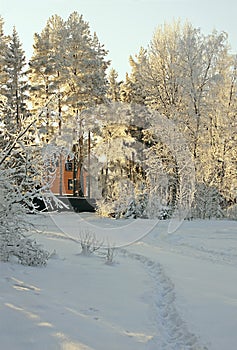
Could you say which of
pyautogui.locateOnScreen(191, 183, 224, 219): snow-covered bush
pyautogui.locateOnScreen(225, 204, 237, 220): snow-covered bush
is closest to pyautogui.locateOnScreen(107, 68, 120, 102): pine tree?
pyautogui.locateOnScreen(191, 183, 224, 219): snow-covered bush

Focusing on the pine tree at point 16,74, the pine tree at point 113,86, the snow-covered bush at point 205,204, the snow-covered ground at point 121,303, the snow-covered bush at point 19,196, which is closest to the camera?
the snow-covered ground at point 121,303

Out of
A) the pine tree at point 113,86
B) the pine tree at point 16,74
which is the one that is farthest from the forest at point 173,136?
the pine tree at point 113,86

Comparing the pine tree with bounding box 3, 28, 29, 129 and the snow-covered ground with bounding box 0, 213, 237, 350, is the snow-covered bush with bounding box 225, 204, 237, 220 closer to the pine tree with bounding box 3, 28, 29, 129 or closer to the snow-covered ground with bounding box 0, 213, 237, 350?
the snow-covered ground with bounding box 0, 213, 237, 350

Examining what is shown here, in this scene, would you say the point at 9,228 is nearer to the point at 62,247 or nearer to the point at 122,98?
the point at 62,247

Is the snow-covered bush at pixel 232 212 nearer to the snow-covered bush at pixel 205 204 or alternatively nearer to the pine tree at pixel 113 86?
the snow-covered bush at pixel 205 204

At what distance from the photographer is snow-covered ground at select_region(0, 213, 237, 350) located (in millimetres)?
3225

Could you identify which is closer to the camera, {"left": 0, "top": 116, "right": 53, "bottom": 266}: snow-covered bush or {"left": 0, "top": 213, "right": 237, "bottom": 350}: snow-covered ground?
{"left": 0, "top": 213, "right": 237, "bottom": 350}: snow-covered ground

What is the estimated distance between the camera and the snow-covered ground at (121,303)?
127 inches

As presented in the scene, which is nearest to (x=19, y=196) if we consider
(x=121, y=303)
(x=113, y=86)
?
(x=121, y=303)

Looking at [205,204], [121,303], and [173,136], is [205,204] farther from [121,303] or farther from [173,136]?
[121,303]

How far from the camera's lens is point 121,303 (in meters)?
4.36

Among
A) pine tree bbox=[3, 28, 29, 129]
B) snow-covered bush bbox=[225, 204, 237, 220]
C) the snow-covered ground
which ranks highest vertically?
pine tree bbox=[3, 28, 29, 129]

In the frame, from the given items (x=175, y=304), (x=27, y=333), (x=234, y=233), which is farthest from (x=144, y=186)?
(x=27, y=333)

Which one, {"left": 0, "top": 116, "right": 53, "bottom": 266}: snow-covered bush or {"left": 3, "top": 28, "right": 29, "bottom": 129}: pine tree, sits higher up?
{"left": 3, "top": 28, "right": 29, "bottom": 129}: pine tree
